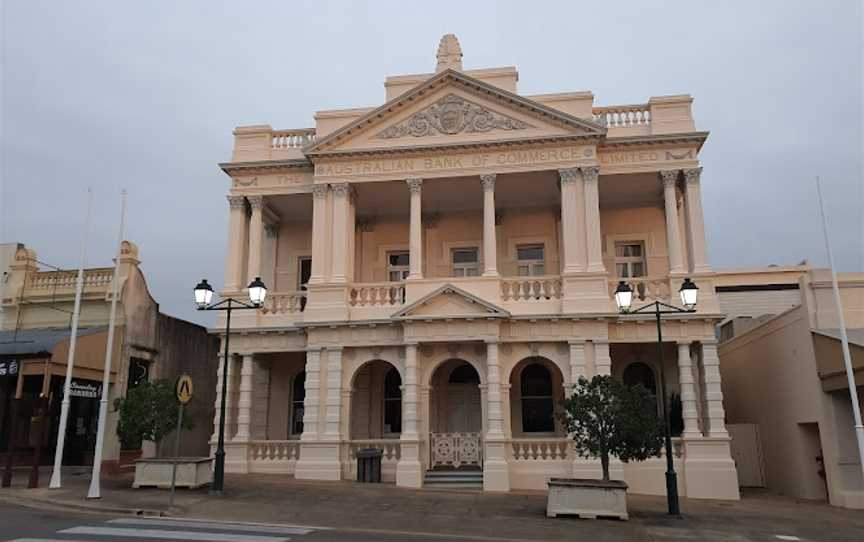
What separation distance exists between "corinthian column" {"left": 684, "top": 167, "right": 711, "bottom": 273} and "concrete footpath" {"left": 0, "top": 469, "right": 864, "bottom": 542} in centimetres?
699

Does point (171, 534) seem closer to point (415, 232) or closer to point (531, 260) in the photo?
point (415, 232)

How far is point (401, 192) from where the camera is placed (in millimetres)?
24000

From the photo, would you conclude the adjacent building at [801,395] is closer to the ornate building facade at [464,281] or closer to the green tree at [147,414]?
the ornate building facade at [464,281]

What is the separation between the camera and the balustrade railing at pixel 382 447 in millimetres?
21016

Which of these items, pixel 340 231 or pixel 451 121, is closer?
pixel 340 231

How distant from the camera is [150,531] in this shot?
11203mm

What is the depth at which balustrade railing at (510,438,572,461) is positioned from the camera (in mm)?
20266

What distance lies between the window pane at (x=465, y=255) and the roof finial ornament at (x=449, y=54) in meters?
6.28

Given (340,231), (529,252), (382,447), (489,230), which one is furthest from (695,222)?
(382,447)

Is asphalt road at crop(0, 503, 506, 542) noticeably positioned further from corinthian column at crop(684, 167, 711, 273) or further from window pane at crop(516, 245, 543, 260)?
window pane at crop(516, 245, 543, 260)

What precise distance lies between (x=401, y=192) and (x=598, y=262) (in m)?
7.09

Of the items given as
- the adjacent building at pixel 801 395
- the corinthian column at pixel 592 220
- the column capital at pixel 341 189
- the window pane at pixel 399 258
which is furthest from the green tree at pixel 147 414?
the adjacent building at pixel 801 395

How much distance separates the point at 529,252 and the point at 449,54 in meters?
7.33

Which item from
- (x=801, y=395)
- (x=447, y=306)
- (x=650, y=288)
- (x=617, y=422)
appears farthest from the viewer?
(x=650, y=288)
